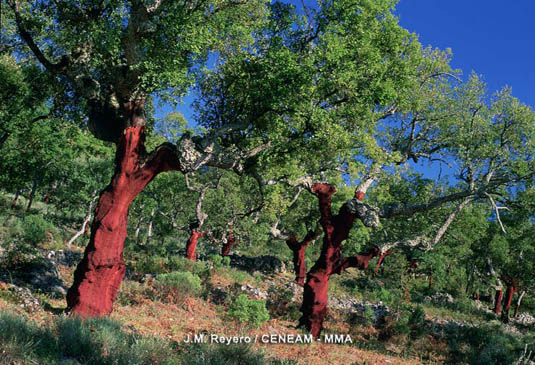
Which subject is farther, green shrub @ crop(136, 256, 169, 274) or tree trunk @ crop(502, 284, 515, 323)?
tree trunk @ crop(502, 284, 515, 323)

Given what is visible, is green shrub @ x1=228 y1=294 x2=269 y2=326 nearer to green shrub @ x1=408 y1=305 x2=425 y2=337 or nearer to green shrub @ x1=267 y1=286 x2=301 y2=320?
green shrub @ x1=267 y1=286 x2=301 y2=320

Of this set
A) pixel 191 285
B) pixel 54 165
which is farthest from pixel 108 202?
pixel 54 165

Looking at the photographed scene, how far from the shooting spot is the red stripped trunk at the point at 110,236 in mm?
9742

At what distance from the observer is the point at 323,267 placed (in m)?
14.4

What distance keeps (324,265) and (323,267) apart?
86 millimetres

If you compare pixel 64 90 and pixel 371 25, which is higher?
pixel 371 25

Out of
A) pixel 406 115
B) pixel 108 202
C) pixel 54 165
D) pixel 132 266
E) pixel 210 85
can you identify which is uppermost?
pixel 406 115

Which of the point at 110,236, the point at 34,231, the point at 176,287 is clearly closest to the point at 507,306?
the point at 176,287

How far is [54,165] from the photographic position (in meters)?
34.1

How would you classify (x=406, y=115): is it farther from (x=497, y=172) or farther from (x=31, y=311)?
(x=31, y=311)

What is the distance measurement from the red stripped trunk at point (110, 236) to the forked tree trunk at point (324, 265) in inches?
263

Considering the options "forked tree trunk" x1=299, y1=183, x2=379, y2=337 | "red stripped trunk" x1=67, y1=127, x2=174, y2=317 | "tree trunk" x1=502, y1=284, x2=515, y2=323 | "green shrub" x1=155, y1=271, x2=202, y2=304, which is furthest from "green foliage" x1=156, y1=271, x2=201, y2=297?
"tree trunk" x1=502, y1=284, x2=515, y2=323

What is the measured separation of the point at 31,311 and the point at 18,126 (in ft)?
38.2

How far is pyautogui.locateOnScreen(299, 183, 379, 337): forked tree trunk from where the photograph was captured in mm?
14039
